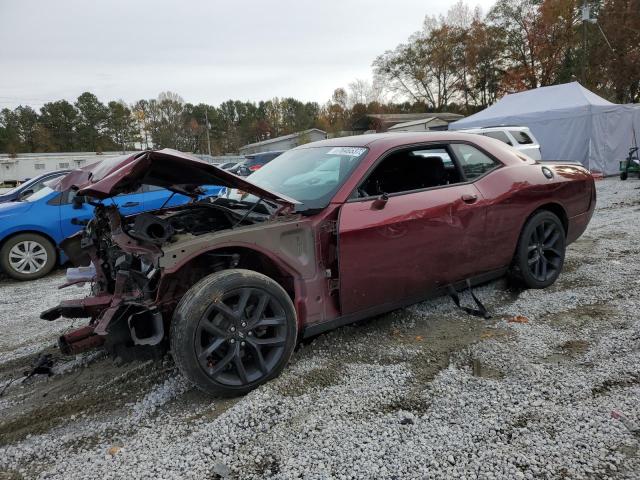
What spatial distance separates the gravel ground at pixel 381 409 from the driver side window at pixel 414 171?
113cm

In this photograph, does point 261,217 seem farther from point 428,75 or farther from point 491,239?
point 428,75

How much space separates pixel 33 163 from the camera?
154ft

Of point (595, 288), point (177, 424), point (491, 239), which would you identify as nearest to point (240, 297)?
point (177, 424)

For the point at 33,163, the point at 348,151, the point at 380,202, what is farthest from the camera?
the point at 33,163

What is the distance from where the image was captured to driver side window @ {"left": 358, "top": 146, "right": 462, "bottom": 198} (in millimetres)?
3607

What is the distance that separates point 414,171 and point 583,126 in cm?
1533

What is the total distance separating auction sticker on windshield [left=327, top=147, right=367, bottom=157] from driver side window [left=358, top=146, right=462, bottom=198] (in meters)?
0.19

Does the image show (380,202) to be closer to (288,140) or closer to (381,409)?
(381,409)

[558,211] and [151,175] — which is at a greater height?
[151,175]

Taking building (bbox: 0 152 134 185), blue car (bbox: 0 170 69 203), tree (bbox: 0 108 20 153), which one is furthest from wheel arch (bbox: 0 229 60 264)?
tree (bbox: 0 108 20 153)

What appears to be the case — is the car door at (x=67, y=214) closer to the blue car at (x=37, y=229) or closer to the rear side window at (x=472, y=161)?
the blue car at (x=37, y=229)

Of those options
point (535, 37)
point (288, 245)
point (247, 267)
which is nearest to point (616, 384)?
point (288, 245)

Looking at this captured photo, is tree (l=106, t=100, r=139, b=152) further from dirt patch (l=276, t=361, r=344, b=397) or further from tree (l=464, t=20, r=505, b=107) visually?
dirt patch (l=276, t=361, r=344, b=397)

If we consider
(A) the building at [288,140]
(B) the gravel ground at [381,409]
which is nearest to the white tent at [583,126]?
(B) the gravel ground at [381,409]
